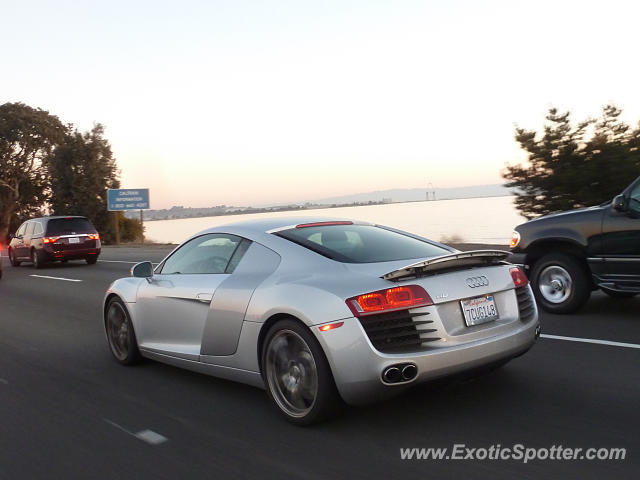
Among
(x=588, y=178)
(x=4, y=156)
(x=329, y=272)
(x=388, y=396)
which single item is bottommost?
(x=388, y=396)

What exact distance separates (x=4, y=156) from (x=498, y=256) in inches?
2134

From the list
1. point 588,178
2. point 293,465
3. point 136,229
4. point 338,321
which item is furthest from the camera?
point 136,229

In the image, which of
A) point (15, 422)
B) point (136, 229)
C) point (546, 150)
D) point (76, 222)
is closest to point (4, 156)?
point (136, 229)

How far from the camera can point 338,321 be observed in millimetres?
4145

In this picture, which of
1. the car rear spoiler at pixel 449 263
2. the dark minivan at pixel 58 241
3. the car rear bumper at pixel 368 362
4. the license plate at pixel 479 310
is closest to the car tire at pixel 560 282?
the car rear spoiler at pixel 449 263

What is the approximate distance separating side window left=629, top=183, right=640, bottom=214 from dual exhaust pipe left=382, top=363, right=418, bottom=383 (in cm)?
454

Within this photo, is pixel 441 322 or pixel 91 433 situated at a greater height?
pixel 441 322

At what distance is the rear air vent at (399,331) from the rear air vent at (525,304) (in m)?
0.99

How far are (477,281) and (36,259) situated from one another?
18.4 metres

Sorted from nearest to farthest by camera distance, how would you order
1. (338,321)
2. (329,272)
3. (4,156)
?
(338,321) < (329,272) < (4,156)

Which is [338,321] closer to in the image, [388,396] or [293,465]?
[388,396]

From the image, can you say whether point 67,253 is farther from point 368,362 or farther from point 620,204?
point 368,362

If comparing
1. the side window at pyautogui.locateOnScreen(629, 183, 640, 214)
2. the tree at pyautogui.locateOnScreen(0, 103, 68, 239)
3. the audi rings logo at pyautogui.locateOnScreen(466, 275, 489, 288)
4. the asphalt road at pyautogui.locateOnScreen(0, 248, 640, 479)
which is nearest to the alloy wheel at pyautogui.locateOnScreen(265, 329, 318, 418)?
the asphalt road at pyautogui.locateOnScreen(0, 248, 640, 479)

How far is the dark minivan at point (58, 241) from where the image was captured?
19.9 m
